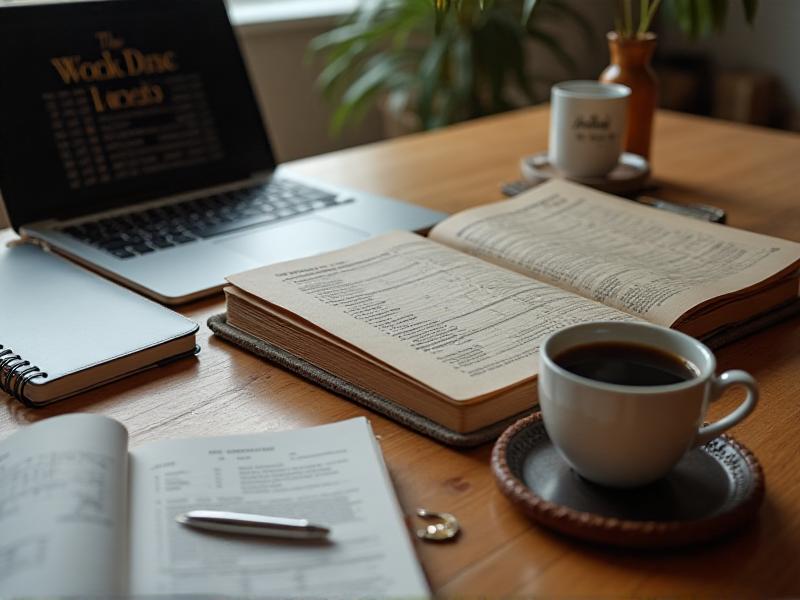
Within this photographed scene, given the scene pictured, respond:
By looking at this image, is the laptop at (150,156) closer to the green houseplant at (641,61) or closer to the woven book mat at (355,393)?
the woven book mat at (355,393)

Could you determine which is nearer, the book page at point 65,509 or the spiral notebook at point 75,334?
the book page at point 65,509

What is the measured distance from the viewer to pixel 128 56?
116 cm

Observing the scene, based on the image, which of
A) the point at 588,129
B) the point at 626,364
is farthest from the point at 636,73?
the point at 626,364

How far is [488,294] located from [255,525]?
341mm

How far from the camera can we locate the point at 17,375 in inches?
27.5

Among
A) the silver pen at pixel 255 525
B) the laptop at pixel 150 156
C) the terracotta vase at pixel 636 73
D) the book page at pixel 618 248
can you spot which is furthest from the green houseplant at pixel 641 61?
the silver pen at pixel 255 525

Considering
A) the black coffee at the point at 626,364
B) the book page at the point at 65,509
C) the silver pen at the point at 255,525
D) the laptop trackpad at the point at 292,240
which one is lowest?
the laptop trackpad at the point at 292,240

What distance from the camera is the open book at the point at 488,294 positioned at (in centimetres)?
67

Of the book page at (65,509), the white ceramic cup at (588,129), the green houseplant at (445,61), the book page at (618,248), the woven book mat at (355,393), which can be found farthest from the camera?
the green houseplant at (445,61)

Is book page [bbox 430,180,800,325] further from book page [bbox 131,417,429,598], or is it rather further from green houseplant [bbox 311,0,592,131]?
green houseplant [bbox 311,0,592,131]

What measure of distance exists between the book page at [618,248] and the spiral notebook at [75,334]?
32 cm

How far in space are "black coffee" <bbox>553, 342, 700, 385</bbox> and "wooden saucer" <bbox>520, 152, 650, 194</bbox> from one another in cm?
63

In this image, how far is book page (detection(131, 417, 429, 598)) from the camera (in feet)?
1.59

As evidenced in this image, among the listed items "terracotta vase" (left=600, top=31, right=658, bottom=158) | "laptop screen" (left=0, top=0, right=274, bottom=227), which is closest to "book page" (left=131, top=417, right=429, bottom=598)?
"laptop screen" (left=0, top=0, right=274, bottom=227)
